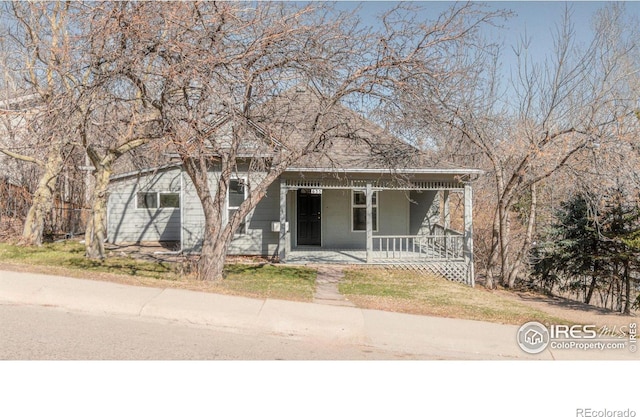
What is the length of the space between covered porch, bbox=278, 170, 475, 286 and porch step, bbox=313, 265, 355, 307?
1.00m

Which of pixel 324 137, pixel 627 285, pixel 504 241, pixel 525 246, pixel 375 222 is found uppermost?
pixel 324 137

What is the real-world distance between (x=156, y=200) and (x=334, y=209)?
25.5ft

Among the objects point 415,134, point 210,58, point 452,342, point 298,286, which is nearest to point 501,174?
point 415,134

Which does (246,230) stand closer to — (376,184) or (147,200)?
(376,184)

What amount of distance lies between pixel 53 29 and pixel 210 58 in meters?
8.05

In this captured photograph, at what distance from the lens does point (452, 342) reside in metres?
6.24

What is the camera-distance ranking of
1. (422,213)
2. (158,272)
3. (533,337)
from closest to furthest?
(533,337) → (158,272) → (422,213)

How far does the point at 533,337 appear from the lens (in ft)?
21.4

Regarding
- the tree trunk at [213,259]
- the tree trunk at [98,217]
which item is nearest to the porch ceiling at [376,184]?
the tree trunk at [213,259]

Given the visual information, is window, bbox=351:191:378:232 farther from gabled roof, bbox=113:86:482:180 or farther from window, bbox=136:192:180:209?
window, bbox=136:192:180:209

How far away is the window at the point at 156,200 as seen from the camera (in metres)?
18.5

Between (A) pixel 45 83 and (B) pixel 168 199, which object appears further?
(B) pixel 168 199

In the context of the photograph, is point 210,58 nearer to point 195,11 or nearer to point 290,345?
point 195,11

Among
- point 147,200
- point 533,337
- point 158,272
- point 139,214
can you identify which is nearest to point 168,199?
point 147,200
